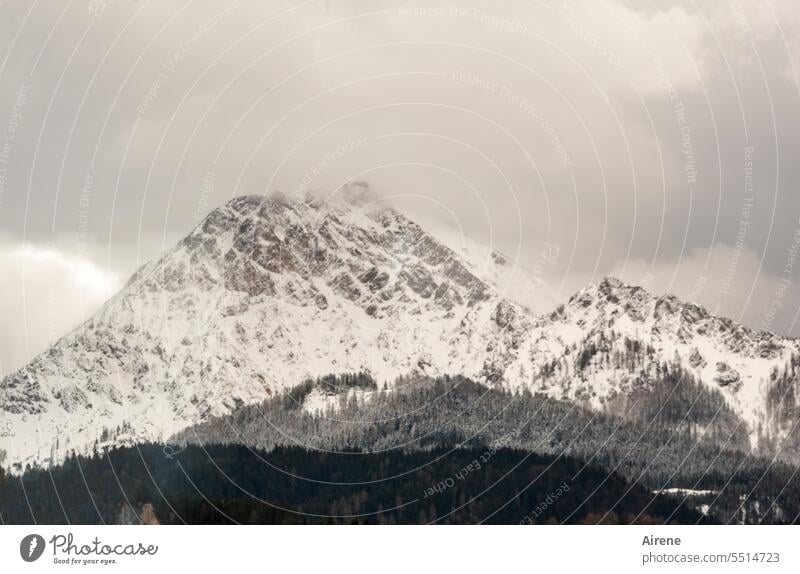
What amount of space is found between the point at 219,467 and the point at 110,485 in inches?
1334
